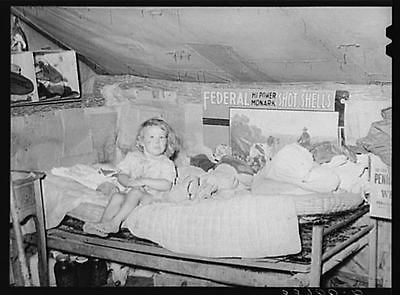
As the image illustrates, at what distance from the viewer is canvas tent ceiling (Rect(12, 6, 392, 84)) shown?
1581 mm

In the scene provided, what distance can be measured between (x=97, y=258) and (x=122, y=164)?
0.29 meters

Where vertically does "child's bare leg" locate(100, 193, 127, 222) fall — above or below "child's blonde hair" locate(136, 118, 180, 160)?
below

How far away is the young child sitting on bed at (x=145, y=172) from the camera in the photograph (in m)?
1.66

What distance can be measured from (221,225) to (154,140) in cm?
31

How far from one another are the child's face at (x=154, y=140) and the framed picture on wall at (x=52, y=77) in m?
0.23

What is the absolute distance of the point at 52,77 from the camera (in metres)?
1.69

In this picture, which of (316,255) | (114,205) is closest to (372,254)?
(316,255)

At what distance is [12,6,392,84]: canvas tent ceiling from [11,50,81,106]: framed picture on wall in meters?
0.05

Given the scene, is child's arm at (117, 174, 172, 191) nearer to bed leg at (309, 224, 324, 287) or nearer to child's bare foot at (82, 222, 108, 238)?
child's bare foot at (82, 222, 108, 238)

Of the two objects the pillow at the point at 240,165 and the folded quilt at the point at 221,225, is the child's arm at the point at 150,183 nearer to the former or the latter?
the folded quilt at the point at 221,225

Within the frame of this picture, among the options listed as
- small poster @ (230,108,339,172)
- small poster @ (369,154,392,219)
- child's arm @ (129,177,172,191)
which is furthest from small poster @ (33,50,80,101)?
small poster @ (369,154,392,219)

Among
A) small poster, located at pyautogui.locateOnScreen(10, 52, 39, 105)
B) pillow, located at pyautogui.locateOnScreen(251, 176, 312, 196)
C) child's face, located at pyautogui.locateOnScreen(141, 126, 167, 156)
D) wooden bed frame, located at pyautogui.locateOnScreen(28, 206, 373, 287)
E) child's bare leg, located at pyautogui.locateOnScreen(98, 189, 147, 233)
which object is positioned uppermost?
small poster, located at pyautogui.locateOnScreen(10, 52, 39, 105)
